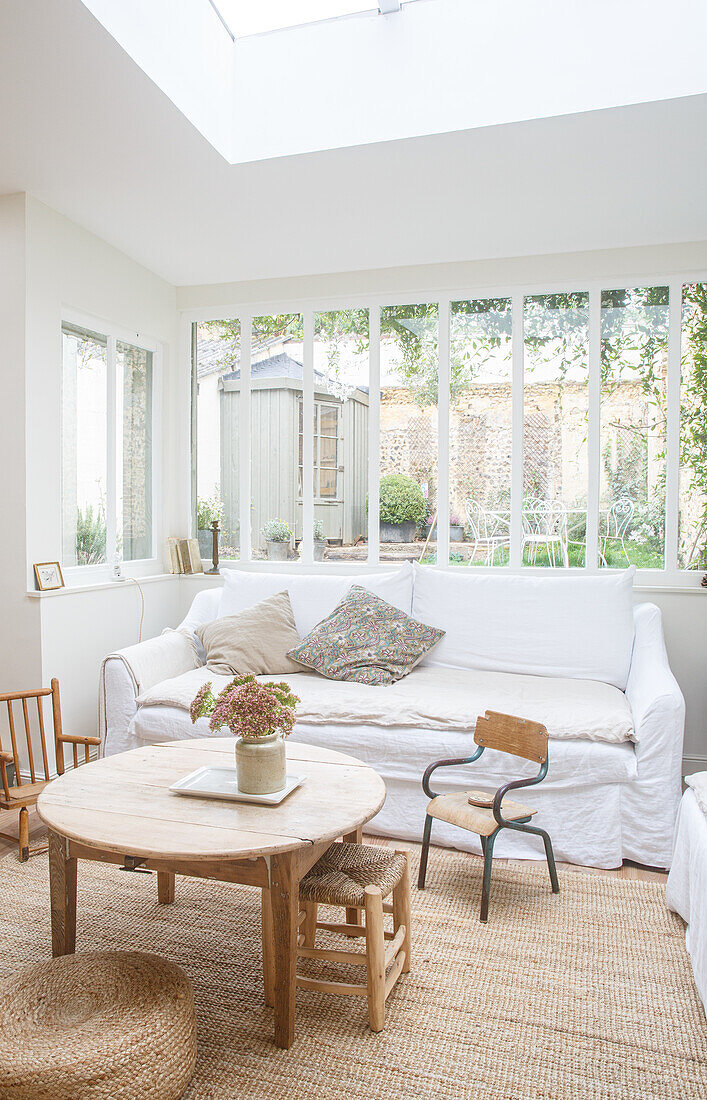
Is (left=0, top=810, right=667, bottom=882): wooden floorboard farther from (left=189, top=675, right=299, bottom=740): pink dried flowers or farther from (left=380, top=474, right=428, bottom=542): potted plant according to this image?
(left=380, top=474, right=428, bottom=542): potted plant

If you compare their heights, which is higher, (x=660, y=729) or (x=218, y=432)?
(x=218, y=432)

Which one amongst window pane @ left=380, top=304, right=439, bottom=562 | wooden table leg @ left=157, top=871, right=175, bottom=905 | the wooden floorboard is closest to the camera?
wooden table leg @ left=157, top=871, right=175, bottom=905

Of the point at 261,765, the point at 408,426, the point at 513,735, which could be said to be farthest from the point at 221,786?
the point at 408,426

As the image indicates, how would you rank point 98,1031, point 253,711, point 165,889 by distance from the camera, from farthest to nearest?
point 165,889, point 253,711, point 98,1031

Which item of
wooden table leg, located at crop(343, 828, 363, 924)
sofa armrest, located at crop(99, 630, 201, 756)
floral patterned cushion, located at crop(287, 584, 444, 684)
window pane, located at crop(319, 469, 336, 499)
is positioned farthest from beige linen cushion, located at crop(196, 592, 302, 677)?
wooden table leg, located at crop(343, 828, 363, 924)

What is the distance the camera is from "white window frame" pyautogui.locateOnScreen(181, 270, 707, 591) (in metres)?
3.83

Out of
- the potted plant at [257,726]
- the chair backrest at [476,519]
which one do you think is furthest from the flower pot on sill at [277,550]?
the potted plant at [257,726]

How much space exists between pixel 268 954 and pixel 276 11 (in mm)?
3304

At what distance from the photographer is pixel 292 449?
4.52 m

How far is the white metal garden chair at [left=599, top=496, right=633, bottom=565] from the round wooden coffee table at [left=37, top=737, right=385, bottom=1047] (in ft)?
7.72

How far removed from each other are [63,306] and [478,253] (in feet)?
7.21

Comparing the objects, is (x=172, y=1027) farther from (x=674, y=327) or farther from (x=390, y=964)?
(x=674, y=327)

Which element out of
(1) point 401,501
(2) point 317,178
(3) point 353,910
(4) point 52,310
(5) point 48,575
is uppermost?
(2) point 317,178

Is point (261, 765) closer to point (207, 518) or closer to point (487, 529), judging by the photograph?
point (487, 529)
